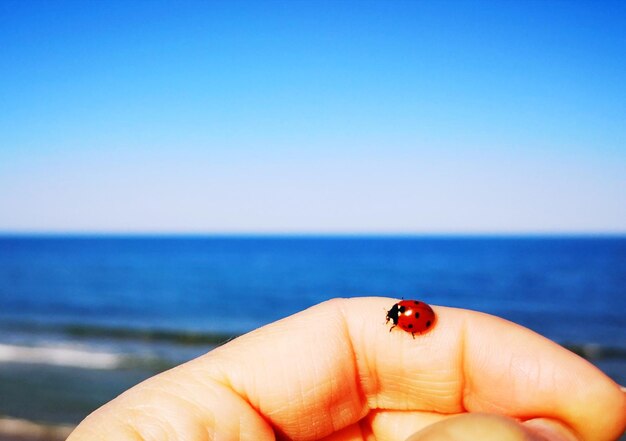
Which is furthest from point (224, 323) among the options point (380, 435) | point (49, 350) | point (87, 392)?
point (380, 435)

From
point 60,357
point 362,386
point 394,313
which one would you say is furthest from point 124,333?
point 394,313

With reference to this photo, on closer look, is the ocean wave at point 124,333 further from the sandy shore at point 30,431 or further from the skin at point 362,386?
the skin at point 362,386

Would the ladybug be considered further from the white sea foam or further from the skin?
the white sea foam

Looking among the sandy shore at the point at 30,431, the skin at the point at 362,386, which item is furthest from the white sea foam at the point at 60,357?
the skin at the point at 362,386

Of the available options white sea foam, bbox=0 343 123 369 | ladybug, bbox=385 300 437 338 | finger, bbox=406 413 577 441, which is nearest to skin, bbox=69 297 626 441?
ladybug, bbox=385 300 437 338

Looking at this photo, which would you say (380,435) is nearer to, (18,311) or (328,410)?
(328,410)
